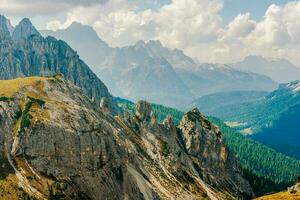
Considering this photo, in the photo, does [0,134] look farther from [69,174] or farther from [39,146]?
[69,174]

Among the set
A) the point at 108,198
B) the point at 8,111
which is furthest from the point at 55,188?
the point at 8,111

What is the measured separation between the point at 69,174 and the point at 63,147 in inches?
443

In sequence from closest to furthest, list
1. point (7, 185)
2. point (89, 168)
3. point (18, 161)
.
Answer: point (7, 185), point (18, 161), point (89, 168)

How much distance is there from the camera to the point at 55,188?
177125 millimetres

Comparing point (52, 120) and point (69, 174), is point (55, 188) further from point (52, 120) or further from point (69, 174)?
point (52, 120)

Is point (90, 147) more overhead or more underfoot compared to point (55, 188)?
more overhead

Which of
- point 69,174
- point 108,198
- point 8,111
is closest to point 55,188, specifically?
point 69,174

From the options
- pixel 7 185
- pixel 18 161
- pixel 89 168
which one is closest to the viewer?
pixel 7 185

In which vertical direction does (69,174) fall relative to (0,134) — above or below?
below

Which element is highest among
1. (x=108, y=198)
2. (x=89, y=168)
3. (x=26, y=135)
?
(x=26, y=135)

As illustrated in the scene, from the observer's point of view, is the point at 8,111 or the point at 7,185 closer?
the point at 7,185

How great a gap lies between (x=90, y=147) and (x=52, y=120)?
1900 centimetres

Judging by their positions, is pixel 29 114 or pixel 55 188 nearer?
pixel 55 188

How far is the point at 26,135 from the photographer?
187750mm
